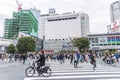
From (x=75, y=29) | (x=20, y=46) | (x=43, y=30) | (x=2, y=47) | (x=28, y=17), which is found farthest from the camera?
(x=43, y=30)

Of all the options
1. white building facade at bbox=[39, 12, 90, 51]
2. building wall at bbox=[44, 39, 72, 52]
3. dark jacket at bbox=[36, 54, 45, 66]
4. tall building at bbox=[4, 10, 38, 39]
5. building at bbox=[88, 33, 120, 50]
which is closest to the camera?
dark jacket at bbox=[36, 54, 45, 66]

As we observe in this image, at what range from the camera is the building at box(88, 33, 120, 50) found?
9658 centimetres

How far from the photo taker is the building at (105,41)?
96.6 metres

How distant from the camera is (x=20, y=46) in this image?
279 feet

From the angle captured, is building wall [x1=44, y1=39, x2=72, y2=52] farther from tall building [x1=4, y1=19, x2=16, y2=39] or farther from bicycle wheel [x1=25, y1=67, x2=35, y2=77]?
bicycle wheel [x1=25, y1=67, x2=35, y2=77]

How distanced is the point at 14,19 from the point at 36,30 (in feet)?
96.5

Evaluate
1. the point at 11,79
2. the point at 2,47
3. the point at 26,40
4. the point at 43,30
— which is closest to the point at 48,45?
the point at 43,30

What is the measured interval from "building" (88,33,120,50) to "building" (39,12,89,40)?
47.2 meters

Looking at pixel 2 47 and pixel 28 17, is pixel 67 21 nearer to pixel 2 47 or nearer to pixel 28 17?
pixel 28 17

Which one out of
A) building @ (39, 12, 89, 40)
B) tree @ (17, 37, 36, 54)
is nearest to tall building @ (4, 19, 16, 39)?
building @ (39, 12, 89, 40)

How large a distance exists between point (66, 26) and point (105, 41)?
58.0m

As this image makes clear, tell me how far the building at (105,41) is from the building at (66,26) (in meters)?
47.2

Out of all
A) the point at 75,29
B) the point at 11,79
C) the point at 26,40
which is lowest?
the point at 11,79

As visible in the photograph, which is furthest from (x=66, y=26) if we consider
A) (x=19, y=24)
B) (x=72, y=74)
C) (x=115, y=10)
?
(x=72, y=74)
